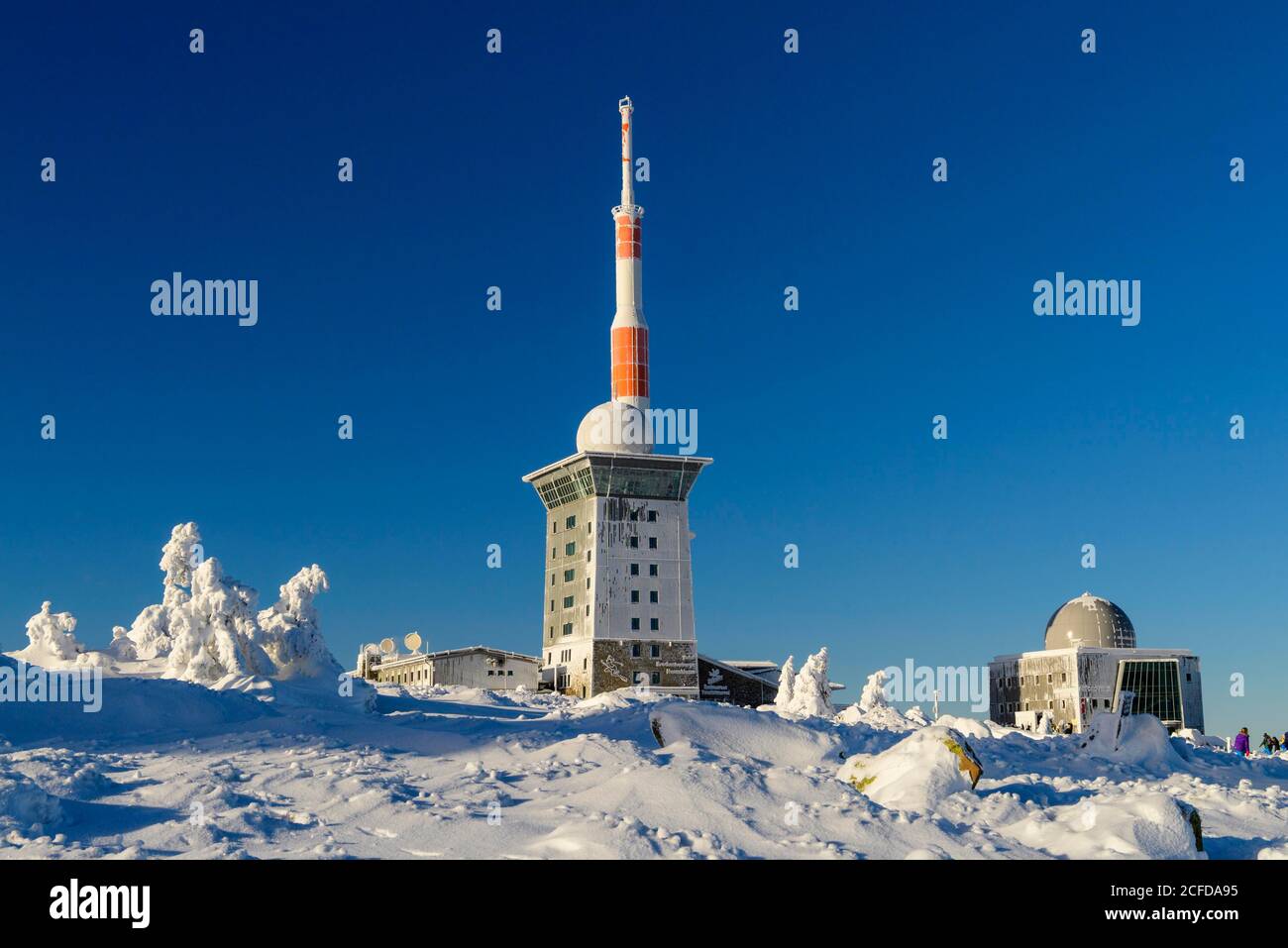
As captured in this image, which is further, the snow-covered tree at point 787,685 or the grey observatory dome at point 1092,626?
the grey observatory dome at point 1092,626

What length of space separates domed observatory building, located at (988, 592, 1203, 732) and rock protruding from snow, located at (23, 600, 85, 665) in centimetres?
7792

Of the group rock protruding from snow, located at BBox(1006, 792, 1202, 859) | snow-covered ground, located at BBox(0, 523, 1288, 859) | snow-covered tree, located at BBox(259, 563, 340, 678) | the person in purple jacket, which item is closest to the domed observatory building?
the person in purple jacket

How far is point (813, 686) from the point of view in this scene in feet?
266

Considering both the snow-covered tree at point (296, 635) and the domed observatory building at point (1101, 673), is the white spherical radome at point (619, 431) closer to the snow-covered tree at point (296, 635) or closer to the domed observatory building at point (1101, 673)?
the snow-covered tree at point (296, 635)

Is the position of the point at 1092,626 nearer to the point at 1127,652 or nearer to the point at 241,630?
the point at 1127,652

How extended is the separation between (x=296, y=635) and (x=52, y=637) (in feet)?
85.4

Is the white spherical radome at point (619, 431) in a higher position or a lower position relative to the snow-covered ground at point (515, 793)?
higher

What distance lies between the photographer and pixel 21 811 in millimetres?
21891

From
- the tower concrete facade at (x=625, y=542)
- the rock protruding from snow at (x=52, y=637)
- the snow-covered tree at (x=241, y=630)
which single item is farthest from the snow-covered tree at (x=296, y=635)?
the tower concrete facade at (x=625, y=542)

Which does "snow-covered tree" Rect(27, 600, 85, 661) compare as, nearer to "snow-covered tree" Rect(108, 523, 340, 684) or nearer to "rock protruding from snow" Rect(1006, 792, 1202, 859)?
"snow-covered tree" Rect(108, 523, 340, 684)

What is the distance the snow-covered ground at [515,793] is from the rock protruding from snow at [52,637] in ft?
107

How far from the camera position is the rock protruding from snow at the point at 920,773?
25750 mm
